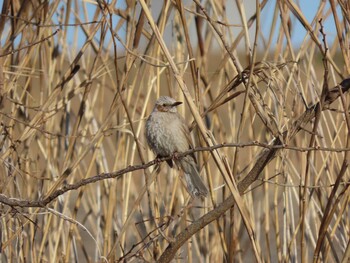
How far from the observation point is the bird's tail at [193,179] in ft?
8.02

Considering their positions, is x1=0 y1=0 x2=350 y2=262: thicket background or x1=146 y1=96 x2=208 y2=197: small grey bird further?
x1=146 y1=96 x2=208 y2=197: small grey bird

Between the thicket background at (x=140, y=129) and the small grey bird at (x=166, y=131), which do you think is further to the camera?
the small grey bird at (x=166, y=131)

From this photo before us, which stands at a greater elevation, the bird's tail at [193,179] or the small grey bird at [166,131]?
the small grey bird at [166,131]

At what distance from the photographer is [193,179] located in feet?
8.28

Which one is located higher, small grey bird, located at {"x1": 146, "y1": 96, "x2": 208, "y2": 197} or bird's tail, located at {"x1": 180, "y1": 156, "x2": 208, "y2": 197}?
small grey bird, located at {"x1": 146, "y1": 96, "x2": 208, "y2": 197}

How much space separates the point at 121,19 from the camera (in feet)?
8.68

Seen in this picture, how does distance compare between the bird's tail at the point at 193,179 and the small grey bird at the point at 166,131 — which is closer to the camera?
the bird's tail at the point at 193,179

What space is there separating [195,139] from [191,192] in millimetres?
703

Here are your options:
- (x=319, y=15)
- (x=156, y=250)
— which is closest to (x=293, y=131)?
(x=319, y=15)

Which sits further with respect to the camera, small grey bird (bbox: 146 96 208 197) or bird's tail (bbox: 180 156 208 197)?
small grey bird (bbox: 146 96 208 197)

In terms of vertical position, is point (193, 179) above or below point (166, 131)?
below

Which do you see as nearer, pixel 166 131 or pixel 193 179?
pixel 193 179

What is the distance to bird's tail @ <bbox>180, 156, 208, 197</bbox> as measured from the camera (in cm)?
244

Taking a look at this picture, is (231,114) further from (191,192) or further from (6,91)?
(6,91)
